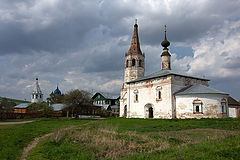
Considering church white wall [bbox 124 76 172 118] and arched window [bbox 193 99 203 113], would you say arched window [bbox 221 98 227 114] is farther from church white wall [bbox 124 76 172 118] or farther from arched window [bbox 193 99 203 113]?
church white wall [bbox 124 76 172 118]

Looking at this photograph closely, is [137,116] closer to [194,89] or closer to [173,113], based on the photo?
[173,113]

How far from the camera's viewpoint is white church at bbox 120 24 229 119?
999 inches

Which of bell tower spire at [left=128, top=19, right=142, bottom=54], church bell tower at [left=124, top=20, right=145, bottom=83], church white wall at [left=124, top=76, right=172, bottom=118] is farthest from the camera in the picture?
bell tower spire at [left=128, top=19, right=142, bottom=54]

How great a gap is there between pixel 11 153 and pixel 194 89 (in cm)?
2375

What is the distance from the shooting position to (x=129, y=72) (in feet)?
130

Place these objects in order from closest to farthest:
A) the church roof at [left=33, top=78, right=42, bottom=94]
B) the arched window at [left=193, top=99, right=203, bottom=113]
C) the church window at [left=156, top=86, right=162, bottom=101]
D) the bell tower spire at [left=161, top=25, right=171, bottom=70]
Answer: the arched window at [left=193, top=99, right=203, bottom=113] → the church window at [left=156, top=86, right=162, bottom=101] → the bell tower spire at [left=161, top=25, right=171, bottom=70] → the church roof at [left=33, top=78, right=42, bottom=94]

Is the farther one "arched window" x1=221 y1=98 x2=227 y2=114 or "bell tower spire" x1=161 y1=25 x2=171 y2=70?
"bell tower spire" x1=161 y1=25 x2=171 y2=70

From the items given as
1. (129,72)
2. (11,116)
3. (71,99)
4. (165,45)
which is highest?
(165,45)

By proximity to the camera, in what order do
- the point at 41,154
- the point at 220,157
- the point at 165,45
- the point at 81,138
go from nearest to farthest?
the point at 220,157 → the point at 41,154 → the point at 81,138 → the point at 165,45

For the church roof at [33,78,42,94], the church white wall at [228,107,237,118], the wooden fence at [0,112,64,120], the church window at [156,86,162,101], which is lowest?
the wooden fence at [0,112,64,120]

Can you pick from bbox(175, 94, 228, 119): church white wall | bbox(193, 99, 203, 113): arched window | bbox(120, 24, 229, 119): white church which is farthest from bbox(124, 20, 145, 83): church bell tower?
bbox(193, 99, 203, 113): arched window

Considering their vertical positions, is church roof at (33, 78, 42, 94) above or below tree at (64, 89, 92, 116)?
above

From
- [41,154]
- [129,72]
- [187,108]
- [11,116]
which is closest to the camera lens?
[41,154]

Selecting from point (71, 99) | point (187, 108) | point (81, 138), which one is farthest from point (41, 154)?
point (71, 99)
